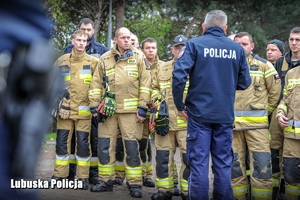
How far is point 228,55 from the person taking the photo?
221 inches

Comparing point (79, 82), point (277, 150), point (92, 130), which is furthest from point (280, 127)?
point (79, 82)

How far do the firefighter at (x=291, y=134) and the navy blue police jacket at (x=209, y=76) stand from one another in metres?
1.33

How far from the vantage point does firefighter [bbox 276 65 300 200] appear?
6629 mm

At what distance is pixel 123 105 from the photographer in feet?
24.2

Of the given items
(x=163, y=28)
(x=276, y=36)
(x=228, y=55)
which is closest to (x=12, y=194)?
(x=228, y=55)

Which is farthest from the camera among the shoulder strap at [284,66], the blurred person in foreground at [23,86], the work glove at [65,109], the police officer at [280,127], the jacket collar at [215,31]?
the work glove at [65,109]

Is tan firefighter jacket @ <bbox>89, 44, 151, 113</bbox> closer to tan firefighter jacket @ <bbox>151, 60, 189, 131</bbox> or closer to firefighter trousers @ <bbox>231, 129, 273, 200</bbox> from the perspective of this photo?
tan firefighter jacket @ <bbox>151, 60, 189, 131</bbox>

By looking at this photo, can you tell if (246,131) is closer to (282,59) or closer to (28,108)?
(282,59)

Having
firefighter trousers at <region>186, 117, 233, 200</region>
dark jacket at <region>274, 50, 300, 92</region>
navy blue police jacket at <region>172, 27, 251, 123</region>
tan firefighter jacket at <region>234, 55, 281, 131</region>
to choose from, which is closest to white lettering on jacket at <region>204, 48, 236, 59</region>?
navy blue police jacket at <region>172, 27, 251, 123</region>

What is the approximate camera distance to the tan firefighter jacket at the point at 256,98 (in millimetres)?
6723

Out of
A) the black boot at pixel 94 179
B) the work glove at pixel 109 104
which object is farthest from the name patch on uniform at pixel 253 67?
the black boot at pixel 94 179

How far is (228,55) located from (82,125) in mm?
2962

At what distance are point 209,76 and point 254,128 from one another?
1490 millimetres

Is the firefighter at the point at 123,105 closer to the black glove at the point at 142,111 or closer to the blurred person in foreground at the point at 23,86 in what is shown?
the black glove at the point at 142,111
